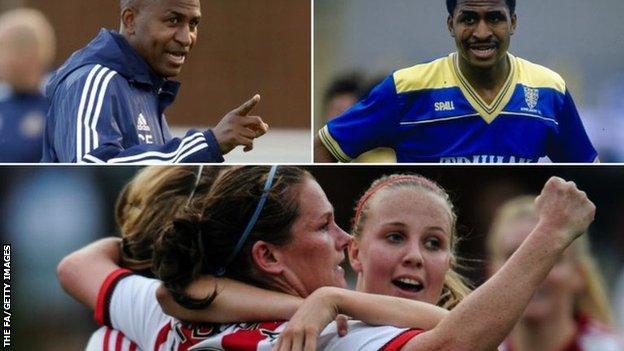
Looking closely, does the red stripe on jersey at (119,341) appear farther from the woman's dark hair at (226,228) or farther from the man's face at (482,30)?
the man's face at (482,30)

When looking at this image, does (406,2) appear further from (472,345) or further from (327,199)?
(472,345)

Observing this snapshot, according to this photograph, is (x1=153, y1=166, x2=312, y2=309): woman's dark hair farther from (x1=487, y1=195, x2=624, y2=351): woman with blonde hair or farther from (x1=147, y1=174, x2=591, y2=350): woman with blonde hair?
(x1=487, y1=195, x2=624, y2=351): woman with blonde hair

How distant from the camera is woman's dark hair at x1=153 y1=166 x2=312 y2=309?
15.6 feet

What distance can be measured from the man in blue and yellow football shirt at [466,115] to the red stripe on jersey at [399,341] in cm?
75

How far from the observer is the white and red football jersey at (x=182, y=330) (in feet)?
14.8

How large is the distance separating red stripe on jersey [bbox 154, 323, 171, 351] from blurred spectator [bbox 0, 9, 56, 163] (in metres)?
0.76

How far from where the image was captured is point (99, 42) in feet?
16.0

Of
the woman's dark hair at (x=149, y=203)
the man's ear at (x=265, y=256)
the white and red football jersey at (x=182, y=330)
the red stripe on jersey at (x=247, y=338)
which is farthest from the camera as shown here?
the woman's dark hair at (x=149, y=203)

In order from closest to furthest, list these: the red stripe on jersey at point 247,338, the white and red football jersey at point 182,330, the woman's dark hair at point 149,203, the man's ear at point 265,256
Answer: the white and red football jersey at point 182,330, the red stripe on jersey at point 247,338, the man's ear at point 265,256, the woman's dark hair at point 149,203

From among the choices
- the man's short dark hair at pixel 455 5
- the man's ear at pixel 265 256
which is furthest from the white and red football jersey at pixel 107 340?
the man's short dark hair at pixel 455 5

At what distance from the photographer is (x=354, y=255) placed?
479cm

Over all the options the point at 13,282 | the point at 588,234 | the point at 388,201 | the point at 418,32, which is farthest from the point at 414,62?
the point at 13,282

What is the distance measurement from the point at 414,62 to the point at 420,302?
2.92 ft

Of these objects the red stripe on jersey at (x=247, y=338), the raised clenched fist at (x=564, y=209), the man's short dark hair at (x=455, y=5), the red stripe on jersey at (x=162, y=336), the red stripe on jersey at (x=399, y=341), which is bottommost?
the red stripe on jersey at (x=162, y=336)
